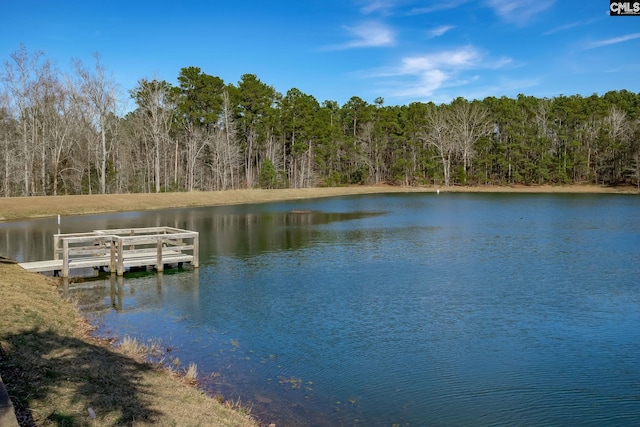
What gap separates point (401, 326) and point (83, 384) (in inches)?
338

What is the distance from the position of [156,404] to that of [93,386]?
1071 millimetres

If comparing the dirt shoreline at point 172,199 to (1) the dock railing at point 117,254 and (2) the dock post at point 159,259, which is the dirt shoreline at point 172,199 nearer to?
(1) the dock railing at point 117,254

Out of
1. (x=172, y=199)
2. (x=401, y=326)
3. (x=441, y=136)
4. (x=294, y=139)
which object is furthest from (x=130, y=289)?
(x=441, y=136)

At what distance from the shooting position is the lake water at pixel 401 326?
950cm

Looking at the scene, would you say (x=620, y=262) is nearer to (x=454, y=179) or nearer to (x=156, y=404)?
(x=156, y=404)

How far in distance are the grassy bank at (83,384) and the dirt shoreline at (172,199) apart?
36.0m

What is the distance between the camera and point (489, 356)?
1189 cm

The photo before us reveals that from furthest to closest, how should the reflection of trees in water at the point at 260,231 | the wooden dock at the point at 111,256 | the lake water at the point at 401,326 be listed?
the reflection of trees in water at the point at 260,231
the wooden dock at the point at 111,256
the lake water at the point at 401,326

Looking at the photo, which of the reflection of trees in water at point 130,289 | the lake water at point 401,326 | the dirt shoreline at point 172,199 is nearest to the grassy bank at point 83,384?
the lake water at point 401,326

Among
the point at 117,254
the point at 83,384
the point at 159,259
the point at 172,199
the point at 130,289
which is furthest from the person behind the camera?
the point at 172,199

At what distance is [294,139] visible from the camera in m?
95.5

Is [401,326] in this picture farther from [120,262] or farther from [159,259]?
[120,262]

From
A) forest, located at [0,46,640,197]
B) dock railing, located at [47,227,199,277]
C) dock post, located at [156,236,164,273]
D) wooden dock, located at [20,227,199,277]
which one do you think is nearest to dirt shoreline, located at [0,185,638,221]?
forest, located at [0,46,640,197]

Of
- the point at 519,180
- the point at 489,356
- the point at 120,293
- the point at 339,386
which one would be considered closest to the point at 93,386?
the point at 339,386
